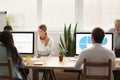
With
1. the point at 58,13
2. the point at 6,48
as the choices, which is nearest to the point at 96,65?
the point at 6,48

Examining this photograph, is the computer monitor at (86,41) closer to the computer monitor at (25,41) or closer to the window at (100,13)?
the computer monitor at (25,41)

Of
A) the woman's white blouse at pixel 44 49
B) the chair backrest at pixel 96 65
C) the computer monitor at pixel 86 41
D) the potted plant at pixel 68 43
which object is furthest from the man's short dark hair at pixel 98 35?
the potted plant at pixel 68 43

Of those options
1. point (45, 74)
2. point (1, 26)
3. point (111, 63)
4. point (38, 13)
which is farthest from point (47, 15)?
point (111, 63)

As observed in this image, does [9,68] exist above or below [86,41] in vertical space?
below

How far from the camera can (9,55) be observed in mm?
3475

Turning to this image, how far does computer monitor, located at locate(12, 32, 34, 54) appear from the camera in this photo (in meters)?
4.37

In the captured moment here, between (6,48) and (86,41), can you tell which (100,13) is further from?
(6,48)

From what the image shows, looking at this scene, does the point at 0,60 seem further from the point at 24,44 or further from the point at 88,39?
the point at 88,39

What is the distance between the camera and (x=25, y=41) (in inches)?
172

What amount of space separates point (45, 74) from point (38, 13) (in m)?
2.29

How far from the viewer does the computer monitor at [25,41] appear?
437cm

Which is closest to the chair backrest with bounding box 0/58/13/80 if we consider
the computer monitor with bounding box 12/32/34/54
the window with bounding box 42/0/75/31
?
the computer monitor with bounding box 12/32/34/54

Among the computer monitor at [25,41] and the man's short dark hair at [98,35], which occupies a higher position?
the man's short dark hair at [98,35]

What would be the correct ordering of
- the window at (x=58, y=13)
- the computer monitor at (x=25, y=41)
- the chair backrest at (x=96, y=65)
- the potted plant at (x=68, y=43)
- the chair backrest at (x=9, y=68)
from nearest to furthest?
the chair backrest at (x=96, y=65)
the chair backrest at (x=9, y=68)
the computer monitor at (x=25, y=41)
the potted plant at (x=68, y=43)
the window at (x=58, y=13)
